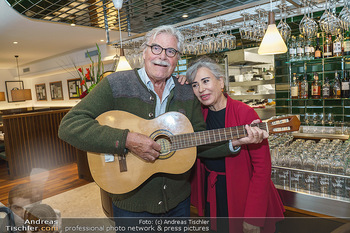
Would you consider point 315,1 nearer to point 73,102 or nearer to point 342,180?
point 342,180

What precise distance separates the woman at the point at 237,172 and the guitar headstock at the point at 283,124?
0.46ft

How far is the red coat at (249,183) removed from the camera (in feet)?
5.21

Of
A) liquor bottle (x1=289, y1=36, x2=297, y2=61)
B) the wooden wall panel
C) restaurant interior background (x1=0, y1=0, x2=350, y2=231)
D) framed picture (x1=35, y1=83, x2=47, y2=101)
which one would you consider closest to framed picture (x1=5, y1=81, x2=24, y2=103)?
framed picture (x1=35, y1=83, x2=47, y2=101)

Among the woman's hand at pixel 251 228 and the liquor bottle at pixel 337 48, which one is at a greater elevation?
the liquor bottle at pixel 337 48

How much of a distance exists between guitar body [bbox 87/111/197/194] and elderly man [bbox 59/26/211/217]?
6cm

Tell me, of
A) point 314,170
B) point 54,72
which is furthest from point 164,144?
point 54,72

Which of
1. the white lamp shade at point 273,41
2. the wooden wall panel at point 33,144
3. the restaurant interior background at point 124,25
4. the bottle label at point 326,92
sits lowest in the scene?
the wooden wall panel at point 33,144

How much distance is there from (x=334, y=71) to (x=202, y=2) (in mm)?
2486

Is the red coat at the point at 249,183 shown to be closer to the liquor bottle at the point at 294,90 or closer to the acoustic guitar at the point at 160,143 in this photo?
the acoustic guitar at the point at 160,143

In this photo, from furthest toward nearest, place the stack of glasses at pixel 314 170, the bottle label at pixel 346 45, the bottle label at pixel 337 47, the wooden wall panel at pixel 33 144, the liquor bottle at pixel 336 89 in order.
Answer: the wooden wall panel at pixel 33 144 → the liquor bottle at pixel 336 89 → the bottle label at pixel 346 45 → the bottle label at pixel 337 47 → the stack of glasses at pixel 314 170

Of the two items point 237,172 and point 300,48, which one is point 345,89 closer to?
point 300,48

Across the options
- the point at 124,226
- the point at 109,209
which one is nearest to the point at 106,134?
the point at 124,226

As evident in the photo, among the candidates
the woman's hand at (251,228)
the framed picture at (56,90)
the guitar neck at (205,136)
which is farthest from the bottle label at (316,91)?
the framed picture at (56,90)

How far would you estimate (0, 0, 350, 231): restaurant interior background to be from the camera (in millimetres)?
2547
